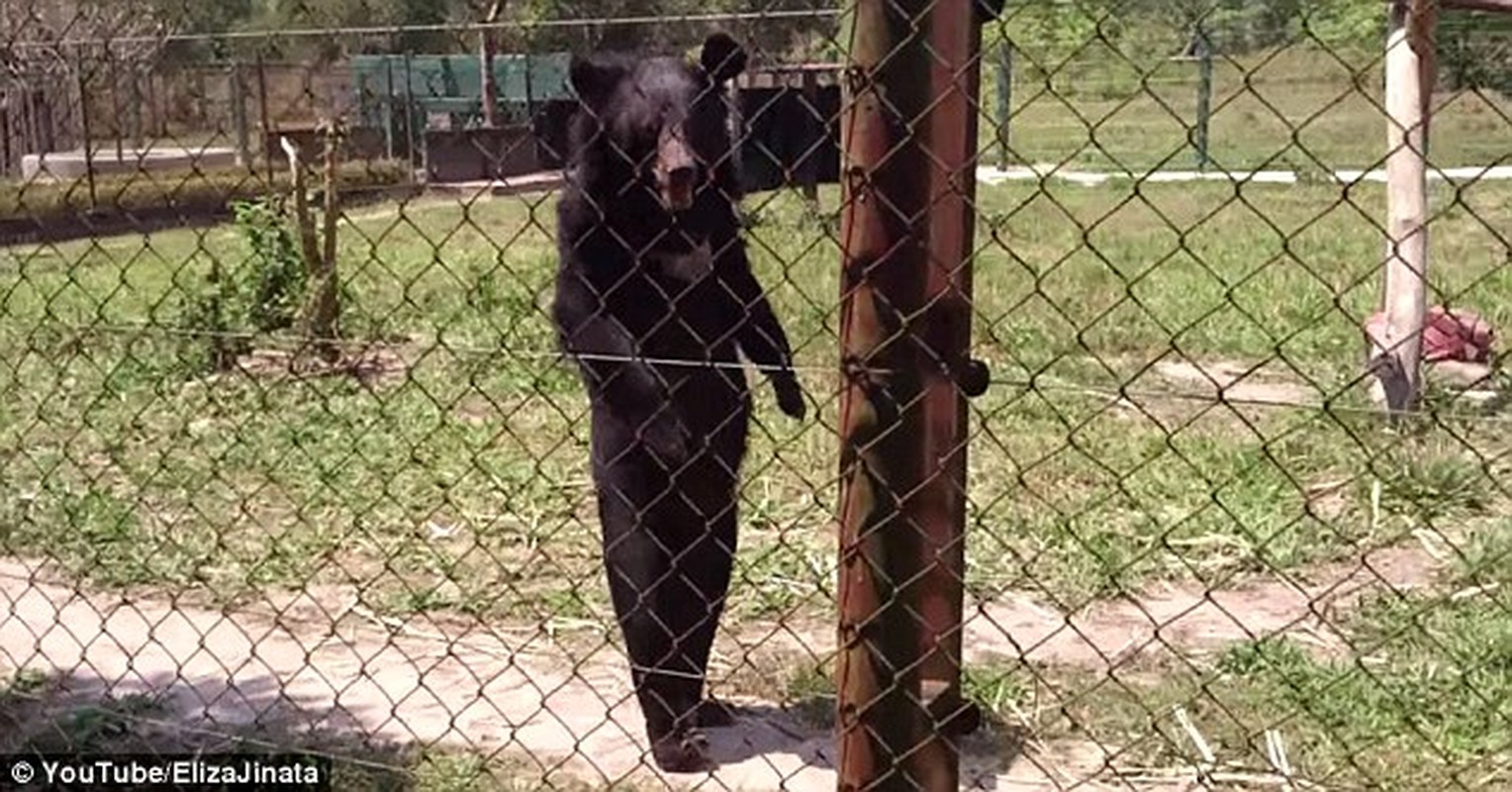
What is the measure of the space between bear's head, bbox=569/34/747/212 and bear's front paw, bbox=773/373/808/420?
0.53 meters

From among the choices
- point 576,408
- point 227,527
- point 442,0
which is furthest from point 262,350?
point 442,0

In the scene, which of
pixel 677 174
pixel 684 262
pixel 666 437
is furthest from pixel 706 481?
pixel 677 174

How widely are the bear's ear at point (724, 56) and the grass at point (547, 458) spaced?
0.55 meters

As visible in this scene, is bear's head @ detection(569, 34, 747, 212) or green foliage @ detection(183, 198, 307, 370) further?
green foliage @ detection(183, 198, 307, 370)

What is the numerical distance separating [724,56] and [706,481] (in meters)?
1.05

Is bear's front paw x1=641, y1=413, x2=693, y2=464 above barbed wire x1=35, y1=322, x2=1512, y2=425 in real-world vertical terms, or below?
below

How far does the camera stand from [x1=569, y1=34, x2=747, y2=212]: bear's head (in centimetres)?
396

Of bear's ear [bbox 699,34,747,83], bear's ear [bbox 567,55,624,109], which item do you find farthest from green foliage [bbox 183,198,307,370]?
bear's ear [bbox 699,34,747,83]

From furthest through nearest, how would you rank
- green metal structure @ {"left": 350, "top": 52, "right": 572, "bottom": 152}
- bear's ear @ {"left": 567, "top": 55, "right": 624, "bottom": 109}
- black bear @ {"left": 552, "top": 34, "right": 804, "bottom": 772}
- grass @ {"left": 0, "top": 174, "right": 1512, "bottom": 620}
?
1. grass @ {"left": 0, "top": 174, "right": 1512, "bottom": 620}
2. green metal structure @ {"left": 350, "top": 52, "right": 572, "bottom": 152}
3. bear's ear @ {"left": 567, "top": 55, "right": 624, "bottom": 109}
4. black bear @ {"left": 552, "top": 34, "right": 804, "bottom": 772}

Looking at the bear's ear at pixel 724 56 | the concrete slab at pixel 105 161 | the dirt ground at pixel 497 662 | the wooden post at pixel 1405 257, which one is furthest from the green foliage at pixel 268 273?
the bear's ear at pixel 724 56

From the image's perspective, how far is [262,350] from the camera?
988 centimetres

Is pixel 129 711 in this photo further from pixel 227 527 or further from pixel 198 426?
pixel 198 426

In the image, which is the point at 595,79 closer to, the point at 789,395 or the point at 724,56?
the point at 724,56

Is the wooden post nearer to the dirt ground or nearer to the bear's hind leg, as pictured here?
the dirt ground
